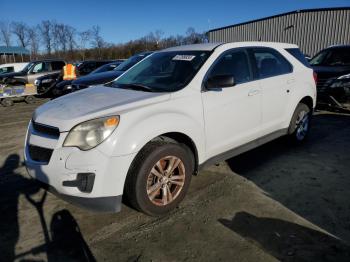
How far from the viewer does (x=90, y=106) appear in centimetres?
329

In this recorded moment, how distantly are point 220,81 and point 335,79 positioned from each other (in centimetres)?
565

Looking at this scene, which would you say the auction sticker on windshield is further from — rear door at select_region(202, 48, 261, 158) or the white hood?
the white hood

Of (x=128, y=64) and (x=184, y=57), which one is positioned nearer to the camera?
(x=184, y=57)

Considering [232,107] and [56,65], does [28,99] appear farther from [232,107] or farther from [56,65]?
[232,107]

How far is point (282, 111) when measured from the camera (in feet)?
15.6

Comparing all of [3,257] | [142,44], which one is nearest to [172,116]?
[3,257]

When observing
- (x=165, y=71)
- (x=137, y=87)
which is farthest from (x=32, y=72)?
(x=137, y=87)

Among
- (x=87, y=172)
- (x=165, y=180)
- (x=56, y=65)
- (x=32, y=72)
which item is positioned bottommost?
(x=165, y=180)

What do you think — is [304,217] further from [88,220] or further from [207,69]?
[88,220]

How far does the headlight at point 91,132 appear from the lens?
2863 mm

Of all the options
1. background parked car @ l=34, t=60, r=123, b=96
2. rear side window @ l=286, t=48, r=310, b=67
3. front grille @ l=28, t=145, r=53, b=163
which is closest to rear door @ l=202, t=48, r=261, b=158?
rear side window @ l=286, t=48, r=310, b=67

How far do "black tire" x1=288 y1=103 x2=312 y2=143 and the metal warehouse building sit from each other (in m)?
18.8

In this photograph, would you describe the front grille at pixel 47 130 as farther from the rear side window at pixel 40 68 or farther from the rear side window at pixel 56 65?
the rear side window at pixel 56 65

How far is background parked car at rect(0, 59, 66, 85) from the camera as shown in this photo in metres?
13.8
